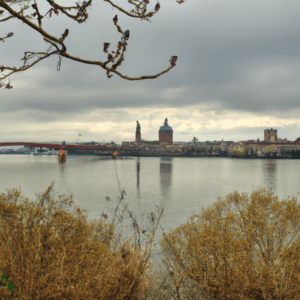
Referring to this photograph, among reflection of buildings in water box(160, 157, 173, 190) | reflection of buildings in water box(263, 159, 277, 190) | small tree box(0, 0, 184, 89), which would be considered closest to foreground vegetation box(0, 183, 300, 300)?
small tree box(0, 0, 184, 89)

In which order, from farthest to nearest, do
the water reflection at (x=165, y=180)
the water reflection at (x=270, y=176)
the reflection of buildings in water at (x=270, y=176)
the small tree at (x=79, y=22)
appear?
the water reflection at (x=270, y=176) → the reflection of buildings in water at (x=270, y=176) → the water reflection at (x=165, y=180) → the small tree at (x=79, y=22)

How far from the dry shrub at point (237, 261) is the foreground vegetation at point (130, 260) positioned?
0.07 ft

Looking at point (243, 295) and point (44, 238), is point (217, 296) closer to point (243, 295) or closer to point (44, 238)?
point (243, 295)

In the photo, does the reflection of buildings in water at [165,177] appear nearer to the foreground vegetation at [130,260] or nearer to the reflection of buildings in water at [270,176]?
the reflection of buildings in water at [270,176]

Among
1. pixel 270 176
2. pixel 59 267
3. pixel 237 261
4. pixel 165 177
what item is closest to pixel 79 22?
pixel 59 267

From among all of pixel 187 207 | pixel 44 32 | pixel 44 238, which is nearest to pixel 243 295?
pixel 44 238

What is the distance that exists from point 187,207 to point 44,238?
20.3 m

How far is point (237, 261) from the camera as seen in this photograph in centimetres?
656

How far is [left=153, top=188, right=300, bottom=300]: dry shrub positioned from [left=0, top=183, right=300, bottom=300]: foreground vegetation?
22 millimetres

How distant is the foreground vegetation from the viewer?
456 centimetres

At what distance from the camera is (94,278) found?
15.0 feet

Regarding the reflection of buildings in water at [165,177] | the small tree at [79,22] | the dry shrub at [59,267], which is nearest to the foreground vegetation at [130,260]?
the dry shrub at [59,267]

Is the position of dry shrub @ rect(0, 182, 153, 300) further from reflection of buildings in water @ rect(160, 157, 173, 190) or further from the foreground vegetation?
reflection of buildings in water @ rect(160, 157, 173, 190)

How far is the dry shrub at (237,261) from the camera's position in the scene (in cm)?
601
